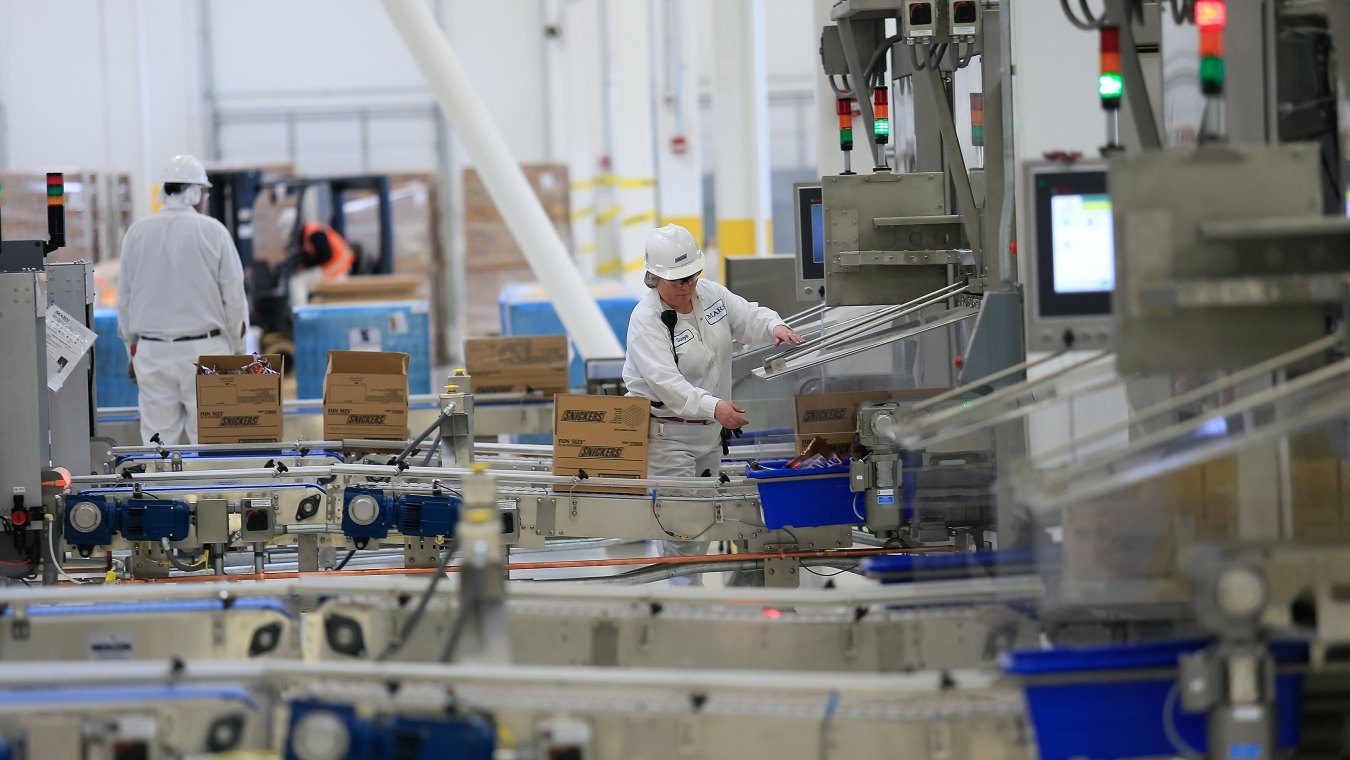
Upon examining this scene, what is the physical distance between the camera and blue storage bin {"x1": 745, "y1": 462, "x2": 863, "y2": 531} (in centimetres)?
544

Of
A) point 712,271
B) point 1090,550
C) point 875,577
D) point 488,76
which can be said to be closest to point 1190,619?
point 1090,550

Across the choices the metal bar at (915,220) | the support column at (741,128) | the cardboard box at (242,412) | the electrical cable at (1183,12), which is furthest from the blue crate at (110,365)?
the electrical cable at (1183,12)

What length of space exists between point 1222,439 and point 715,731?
3.90ft

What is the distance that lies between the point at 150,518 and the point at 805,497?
92.8 inches

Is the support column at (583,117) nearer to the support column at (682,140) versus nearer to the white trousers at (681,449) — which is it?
the support column at (682,140)

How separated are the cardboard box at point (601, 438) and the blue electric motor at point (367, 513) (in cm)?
63

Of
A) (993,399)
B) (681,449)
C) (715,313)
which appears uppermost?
(715,313)

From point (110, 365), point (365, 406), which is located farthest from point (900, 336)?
point (110, 365)

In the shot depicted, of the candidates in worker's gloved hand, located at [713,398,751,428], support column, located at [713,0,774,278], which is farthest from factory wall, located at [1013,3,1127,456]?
support column, located at [713,0,774,278]

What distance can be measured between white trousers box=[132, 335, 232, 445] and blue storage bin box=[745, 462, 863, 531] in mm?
4091

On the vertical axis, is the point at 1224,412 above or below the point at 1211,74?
below

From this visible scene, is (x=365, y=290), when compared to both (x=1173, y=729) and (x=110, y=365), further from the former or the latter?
(x=1173, y=729)

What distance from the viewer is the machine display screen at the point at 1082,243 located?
3777mm

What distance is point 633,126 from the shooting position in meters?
15.2
